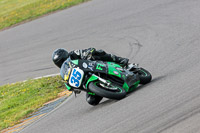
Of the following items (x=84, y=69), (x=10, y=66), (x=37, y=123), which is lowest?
(x=10, y=66)

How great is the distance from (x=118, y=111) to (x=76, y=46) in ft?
26.6

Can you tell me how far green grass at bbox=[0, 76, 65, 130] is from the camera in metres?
9.70

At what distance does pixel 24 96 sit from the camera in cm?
1133

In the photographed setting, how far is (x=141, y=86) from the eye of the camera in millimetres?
8086

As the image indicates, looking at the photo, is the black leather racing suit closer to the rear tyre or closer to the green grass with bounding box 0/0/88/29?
the rear tyre

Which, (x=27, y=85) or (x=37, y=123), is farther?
(x=27, y=85)

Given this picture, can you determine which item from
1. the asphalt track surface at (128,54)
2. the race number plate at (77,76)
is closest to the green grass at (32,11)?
the asphalt track surface at (128,54)

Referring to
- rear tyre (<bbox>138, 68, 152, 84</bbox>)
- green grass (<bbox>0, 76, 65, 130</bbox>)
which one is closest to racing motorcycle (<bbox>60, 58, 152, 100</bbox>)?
rear tyre (<bbox>138, 68, 152, 84</bbox>)

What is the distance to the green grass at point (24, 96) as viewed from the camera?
31.8ft

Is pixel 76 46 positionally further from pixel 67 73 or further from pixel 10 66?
pixel 67 73

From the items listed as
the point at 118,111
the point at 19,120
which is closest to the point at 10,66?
the point at 19,120

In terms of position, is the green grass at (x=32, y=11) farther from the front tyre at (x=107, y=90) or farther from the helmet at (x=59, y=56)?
the front tyre at (x=107, y=90)

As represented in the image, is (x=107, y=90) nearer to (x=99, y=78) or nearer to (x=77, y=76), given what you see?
(x=99, y=78)

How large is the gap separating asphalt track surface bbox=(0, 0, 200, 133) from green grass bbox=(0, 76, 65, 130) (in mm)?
930
